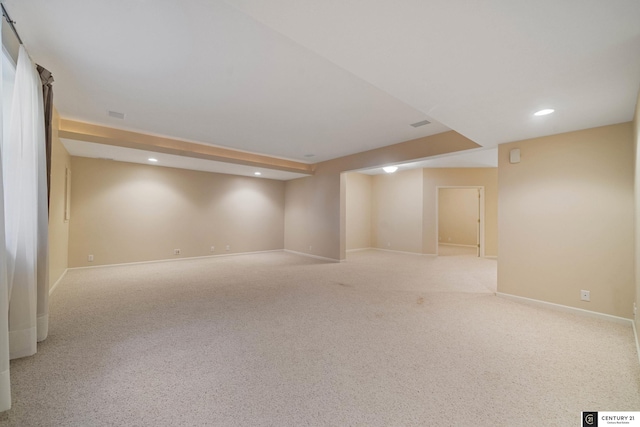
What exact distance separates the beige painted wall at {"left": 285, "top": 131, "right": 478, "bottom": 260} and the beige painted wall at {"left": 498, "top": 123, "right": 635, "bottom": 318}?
92 cm

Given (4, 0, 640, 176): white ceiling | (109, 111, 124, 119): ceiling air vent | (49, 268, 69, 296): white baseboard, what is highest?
(109, 111, 124, 119): ceiling air vent

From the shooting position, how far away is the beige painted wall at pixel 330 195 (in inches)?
176

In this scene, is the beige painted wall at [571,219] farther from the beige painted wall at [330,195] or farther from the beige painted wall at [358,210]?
the beige painted wall at [358,210]

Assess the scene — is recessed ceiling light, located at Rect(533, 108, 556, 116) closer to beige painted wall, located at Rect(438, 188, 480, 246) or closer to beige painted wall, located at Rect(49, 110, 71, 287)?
beige painted wall, located at Rect(49, 110, 71, 287)

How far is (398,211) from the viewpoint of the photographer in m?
8.36

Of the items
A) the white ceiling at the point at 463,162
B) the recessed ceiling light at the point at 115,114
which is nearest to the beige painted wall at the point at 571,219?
the white ceiling at the point at 463,162

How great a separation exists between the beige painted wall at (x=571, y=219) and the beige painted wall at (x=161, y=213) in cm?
613

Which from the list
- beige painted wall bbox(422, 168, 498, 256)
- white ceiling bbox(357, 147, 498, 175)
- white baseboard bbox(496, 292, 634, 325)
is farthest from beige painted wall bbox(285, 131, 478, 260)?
beige painted wall bbox(422, 168, 498, 256)

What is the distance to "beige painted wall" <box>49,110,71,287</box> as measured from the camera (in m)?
3.61

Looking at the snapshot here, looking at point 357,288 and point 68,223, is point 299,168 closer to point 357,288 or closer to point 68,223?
point 357,288

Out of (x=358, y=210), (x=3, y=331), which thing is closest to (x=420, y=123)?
(x=3, y=331)

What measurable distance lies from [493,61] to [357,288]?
132 inches

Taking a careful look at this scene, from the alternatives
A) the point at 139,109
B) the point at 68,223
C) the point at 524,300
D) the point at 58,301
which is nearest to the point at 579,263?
the point at 524,300

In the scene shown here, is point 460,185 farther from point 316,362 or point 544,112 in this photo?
point 316,362
